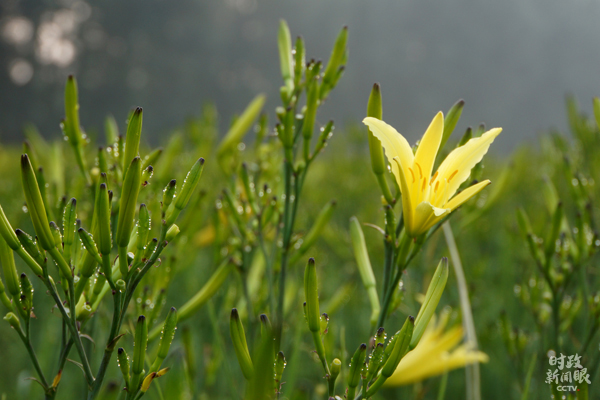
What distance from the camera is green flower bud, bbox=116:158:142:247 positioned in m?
0.33

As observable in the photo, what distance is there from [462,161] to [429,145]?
0.04 m

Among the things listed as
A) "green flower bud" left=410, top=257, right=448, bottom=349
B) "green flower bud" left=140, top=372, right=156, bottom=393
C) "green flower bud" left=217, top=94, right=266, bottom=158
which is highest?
"green flower bud" left=217, top=94, right=266, bottom=158

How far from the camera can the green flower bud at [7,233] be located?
343 millimetres

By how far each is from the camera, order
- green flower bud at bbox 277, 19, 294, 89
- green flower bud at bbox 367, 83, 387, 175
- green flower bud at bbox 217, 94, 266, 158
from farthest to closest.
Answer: green flower bud at bbox 217, 94, 266, 158 < green flower bud at bbox 277, 19, 294, 89 < green flower bud at bbox 367, 83, 387, 175

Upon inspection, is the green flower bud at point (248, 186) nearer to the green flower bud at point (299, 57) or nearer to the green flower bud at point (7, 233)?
the green flower bud at point (299, 57)

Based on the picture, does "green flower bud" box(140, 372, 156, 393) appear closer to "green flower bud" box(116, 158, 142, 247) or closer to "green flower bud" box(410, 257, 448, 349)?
"green flower bud" box(116, 158, 142, 247)

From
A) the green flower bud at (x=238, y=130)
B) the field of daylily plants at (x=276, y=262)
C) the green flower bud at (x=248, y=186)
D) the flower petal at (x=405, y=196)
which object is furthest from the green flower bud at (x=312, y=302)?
the green flower bud at (x=238, y=130)

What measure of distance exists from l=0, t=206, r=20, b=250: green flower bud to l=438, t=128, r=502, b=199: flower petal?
1.34ft

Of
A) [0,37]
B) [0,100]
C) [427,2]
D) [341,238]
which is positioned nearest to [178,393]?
[341,238]

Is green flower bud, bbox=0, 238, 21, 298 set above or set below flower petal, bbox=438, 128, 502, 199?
below

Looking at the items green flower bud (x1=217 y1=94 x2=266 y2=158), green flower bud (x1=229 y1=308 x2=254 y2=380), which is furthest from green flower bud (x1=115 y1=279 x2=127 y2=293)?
green flower bud (x1=217 y1=94 x2=266 y2=158)

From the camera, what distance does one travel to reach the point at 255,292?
83cm

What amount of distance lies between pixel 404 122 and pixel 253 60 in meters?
11.3

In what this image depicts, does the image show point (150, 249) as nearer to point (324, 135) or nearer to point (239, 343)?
point (239, 343)
